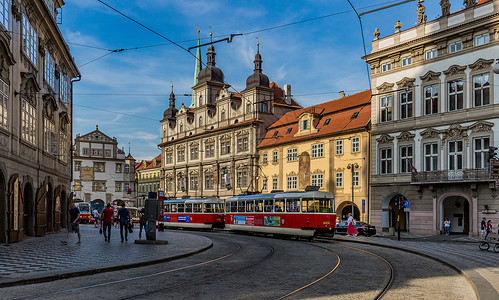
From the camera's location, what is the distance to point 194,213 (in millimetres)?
48031

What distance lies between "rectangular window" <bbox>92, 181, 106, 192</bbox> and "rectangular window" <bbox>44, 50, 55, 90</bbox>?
5973cm

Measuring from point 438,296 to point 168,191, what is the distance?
73.7m

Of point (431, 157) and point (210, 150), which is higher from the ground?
point (210, 150)

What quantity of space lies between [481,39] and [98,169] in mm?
67335

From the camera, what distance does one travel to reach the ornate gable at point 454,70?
39031 millimetres

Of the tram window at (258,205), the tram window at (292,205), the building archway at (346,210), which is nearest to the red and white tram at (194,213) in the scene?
the tram window at (258,205)

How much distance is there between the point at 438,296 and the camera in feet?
37.3

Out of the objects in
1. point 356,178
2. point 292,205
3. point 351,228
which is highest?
point 356,178

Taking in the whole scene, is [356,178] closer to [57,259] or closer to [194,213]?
[194,213]

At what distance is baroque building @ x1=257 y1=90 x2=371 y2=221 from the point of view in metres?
49.2

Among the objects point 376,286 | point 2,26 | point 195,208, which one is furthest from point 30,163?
point 195,208

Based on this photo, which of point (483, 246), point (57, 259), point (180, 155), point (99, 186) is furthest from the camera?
point (99, 186)

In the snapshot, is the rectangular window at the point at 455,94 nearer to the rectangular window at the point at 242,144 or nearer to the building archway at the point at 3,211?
the rectangular window at the point at 242,144

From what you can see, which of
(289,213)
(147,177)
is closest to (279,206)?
(289,213)
